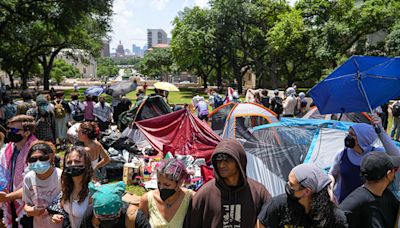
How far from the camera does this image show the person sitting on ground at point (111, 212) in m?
2.23

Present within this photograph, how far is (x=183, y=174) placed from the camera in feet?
8.22

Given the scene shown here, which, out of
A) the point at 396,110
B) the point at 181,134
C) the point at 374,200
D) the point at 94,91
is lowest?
the point at 181,134

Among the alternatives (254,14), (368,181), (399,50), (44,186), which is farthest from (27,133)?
(254,14)

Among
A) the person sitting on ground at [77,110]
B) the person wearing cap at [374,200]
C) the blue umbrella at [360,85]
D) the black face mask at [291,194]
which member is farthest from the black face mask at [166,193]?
the person sitting on ground at [77,110]

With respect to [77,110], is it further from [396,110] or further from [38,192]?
[396,110]

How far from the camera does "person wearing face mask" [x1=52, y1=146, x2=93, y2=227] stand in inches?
102

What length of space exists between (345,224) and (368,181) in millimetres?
424

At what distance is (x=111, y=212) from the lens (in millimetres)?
2230

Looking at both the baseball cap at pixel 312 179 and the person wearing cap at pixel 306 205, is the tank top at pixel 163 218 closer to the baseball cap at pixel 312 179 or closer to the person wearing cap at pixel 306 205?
the person wearing cap at pixel 306 205

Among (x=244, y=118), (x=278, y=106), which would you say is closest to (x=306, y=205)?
(x=244, y=118)

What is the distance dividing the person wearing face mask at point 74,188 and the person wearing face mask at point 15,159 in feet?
2.46

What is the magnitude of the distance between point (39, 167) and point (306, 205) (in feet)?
7.24

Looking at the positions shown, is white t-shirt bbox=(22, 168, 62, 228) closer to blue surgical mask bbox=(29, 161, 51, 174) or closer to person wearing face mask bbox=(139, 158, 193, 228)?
blue surgical mask bbox=(29, 161, 51, 174)

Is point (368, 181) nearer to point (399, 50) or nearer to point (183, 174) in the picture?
point (183, 174)
